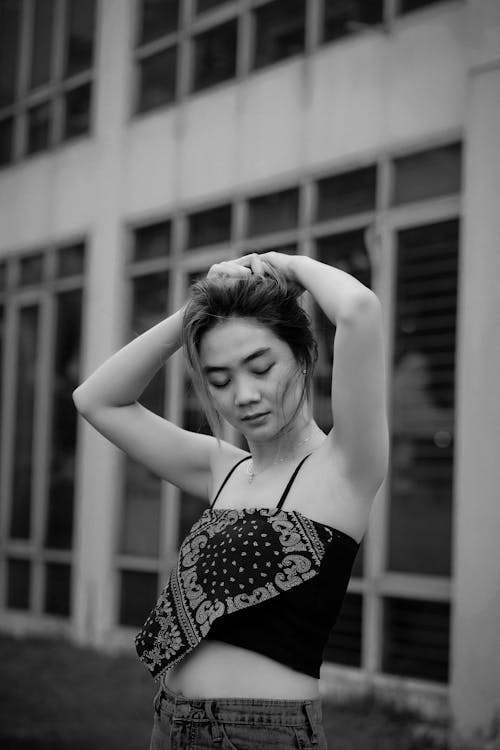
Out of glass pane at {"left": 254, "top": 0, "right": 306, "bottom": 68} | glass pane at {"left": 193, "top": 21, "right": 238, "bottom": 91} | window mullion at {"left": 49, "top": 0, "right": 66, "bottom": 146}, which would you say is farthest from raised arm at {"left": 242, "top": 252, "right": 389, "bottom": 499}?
window mullion at {"left": 49, "top": 0, "right": 66, "bottom": 146}

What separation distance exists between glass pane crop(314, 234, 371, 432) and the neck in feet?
15.3

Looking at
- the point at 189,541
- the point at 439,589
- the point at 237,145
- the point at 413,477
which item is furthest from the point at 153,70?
the point at 189,541

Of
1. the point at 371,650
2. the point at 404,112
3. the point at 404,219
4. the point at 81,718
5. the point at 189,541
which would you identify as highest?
the point at 404,112

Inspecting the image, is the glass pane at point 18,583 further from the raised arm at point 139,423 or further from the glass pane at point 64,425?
the raised arm at point 139,423

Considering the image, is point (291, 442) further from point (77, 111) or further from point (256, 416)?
point (77, 111)

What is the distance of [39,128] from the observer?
1141 centimetres

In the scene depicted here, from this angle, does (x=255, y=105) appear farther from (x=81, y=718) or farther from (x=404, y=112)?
(x=81, y=718)

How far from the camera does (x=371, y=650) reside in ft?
23.6

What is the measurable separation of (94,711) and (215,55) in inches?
196

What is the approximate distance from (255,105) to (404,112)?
5.41 feet

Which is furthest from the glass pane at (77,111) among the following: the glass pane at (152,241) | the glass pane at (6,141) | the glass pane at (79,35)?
the glass pane at (152,241)

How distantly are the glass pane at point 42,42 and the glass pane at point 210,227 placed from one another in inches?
123

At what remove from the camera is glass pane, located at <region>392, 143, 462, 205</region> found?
6887 millimetres

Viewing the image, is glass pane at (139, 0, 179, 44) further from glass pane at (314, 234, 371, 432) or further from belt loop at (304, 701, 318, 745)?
belt loop at (304, 701, 318, 745)
